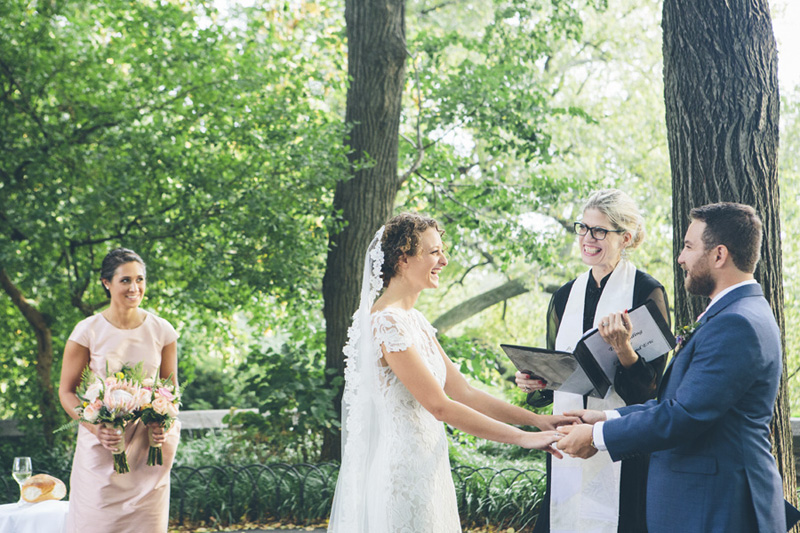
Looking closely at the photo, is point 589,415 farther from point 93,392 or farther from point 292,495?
point 292,495

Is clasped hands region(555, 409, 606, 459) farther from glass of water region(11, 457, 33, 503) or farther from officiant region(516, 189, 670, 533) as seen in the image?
glass of water region(11, 457, 33, 503)

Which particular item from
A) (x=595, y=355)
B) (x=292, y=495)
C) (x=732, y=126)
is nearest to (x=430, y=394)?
(x=595, y=355)

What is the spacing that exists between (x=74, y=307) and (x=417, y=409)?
5.92m

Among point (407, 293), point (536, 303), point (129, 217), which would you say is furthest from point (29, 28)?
point (536, 303)

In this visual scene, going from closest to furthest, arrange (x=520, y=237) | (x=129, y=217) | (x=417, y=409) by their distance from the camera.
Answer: (x=417, y=409)
(x=129, y=217)
(x=520, y=237)

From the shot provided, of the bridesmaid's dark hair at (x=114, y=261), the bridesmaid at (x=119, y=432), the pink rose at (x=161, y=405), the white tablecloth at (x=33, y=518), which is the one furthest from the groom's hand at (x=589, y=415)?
the white tablecloth at (x=33, y=518)

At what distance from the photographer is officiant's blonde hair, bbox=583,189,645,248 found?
365 cm

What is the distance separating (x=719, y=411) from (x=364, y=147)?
6.29 meters

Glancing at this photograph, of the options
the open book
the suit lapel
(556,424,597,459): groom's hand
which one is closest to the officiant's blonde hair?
the open book

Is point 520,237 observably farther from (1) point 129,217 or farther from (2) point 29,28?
(2) point 29,28

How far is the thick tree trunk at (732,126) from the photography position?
4145 millimetres

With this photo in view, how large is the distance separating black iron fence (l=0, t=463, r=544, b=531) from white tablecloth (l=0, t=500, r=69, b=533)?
7.55 feet

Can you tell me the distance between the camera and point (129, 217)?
23.6ft

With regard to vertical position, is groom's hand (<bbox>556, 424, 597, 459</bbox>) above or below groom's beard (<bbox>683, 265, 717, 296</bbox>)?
below
